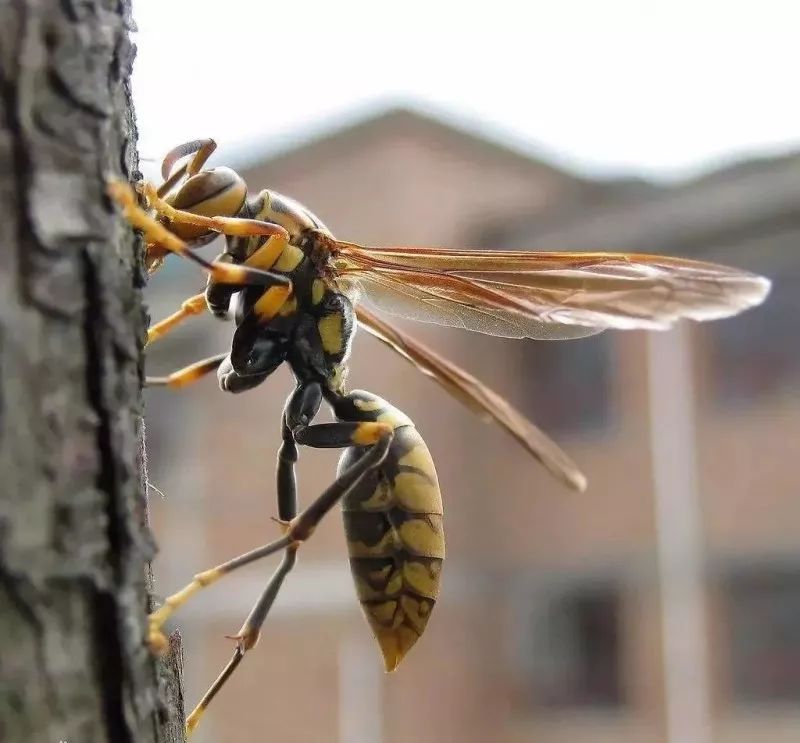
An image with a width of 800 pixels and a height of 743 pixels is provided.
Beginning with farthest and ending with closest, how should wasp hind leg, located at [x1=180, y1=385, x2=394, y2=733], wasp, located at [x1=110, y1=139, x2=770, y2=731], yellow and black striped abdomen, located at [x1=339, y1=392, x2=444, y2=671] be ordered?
1. yellow and black striped abdomen, located at [x1=339, y1=392, x2=444, y2=671]
2. wasp, located at [x1=110, y1=139, x2=770, y2=731]
3. wasp hind leg, located at [x1=180, y1=385, x2=394, y2=733]

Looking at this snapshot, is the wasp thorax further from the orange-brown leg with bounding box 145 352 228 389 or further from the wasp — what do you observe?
the orange-brown leg with bounding box 145 352 228 389

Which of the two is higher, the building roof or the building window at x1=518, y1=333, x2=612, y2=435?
the building roof

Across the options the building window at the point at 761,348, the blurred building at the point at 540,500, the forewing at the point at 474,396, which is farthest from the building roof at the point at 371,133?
the forewing at the point at 474,396

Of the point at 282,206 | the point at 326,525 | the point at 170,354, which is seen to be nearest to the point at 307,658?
the point at 326,525

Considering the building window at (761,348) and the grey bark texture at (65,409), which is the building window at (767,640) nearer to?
the building window at (761,348)

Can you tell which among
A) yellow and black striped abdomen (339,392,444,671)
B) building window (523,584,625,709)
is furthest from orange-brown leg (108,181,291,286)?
building window (523,584,625,709)

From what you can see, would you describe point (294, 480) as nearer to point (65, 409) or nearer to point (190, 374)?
point (190, 374)
